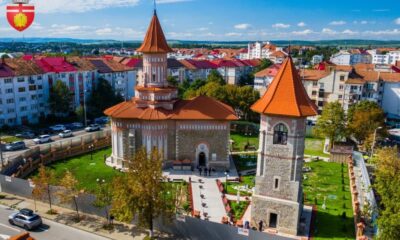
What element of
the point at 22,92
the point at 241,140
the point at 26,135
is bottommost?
the point at 241,140

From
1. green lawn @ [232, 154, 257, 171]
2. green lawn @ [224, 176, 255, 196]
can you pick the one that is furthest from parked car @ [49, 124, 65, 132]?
green lawn @ [224, 176, 255, 196]

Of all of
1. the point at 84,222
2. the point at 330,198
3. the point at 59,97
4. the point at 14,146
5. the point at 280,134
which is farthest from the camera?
the point at 59,97

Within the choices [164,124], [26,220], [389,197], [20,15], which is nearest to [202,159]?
[164,124]

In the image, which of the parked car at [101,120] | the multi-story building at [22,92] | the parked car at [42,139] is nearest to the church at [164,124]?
the parked car at [42,139]

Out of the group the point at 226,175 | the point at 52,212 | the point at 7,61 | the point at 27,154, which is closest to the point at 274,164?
the point at 226,175

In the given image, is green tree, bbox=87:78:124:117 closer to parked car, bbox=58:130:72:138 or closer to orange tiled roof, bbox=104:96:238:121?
parked car, bbox=58:130:72:138

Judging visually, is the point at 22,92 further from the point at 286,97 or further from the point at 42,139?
the point at 286,97

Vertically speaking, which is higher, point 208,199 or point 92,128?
point 92,128

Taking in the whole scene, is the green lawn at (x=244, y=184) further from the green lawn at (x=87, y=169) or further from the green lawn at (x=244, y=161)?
the green lawn at (x=87, y=169)
